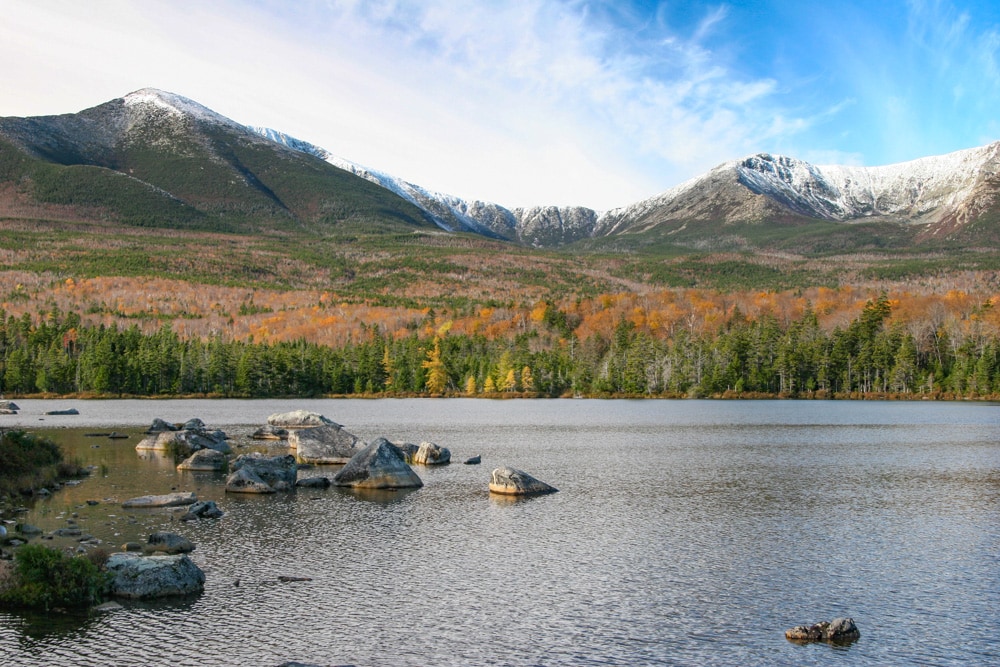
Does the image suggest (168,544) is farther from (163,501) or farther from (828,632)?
(828,632)

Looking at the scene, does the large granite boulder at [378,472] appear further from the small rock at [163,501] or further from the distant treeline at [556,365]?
the distant treeline at [556,365]

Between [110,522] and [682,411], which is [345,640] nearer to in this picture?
[110,522]

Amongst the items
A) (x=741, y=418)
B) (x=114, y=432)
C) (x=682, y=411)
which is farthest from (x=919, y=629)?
(x=682, y=411)

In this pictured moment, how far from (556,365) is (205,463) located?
4812 inches

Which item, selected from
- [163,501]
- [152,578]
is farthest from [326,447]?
[152,578]

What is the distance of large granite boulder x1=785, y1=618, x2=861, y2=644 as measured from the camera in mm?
19266

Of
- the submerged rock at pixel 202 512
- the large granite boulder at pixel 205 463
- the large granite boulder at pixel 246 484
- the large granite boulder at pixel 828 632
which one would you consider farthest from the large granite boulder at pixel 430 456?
the large granite boulder at pixel 828 632

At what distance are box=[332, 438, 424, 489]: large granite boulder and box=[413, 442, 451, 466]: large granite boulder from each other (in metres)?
8.97

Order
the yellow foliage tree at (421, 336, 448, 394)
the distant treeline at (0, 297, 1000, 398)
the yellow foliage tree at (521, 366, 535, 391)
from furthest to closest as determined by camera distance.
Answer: the yellow foliage tree at (421, 336, 448, 394) < the yellow foliage tree at (521, 366, 535, 391) < the distant treeline at (0, 297, 1000, 398)

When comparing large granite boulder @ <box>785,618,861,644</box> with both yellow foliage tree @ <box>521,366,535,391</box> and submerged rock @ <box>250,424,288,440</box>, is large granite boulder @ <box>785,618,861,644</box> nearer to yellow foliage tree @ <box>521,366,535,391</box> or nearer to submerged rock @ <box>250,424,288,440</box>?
submerged rock @ <box>250,424,288,440</box>

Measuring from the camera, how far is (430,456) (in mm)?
53844

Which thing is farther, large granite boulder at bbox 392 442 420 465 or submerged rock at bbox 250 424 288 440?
submerged rock at bbox 250 424 288 440

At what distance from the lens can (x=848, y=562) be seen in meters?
26.8

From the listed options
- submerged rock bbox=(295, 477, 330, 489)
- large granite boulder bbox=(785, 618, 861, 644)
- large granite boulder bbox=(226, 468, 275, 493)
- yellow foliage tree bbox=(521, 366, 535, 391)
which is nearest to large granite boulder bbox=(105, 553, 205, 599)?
large granite boulder bbox=(785, 618, 861, 644)
